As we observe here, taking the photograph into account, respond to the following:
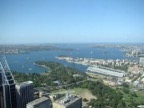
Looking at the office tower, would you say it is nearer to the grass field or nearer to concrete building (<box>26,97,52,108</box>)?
concrete building (<box>26,97,52,108</box>)

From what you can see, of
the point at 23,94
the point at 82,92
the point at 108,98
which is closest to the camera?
the point at 23,94

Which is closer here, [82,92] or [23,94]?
[23,94]

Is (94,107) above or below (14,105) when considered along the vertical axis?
below

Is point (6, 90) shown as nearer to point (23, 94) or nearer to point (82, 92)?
point (23, 94)

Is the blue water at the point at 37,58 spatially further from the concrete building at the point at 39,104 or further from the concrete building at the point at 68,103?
the concrete building at the point at 39,104

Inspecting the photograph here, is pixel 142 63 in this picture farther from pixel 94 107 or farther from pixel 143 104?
pixel 94 107

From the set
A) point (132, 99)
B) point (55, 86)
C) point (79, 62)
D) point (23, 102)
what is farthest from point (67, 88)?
point (79, 62)

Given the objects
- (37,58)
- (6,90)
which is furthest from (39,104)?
(37,58)

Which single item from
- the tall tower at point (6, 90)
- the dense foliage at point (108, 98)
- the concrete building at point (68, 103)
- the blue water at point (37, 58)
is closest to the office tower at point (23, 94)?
the tall tower at point (6, 90)
